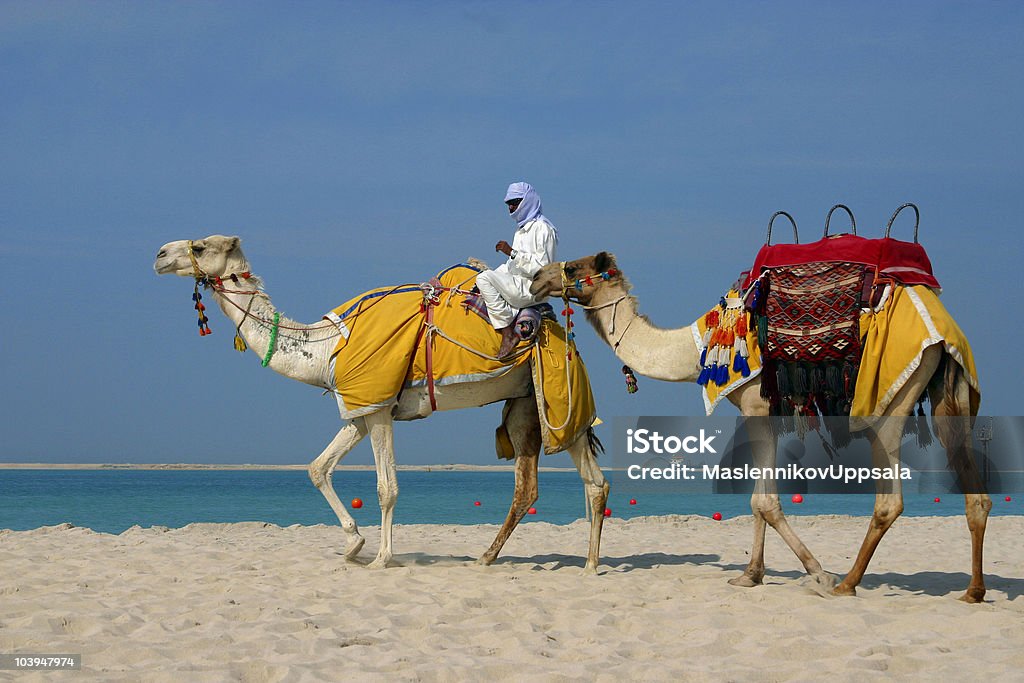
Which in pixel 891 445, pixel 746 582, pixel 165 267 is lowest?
pixel 746 582

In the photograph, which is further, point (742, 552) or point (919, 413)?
point (742, 552)

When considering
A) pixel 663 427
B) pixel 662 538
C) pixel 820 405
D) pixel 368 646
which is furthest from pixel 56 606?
pixel 662 538

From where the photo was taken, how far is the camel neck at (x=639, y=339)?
804 centimetres

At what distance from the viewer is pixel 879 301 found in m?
7.16

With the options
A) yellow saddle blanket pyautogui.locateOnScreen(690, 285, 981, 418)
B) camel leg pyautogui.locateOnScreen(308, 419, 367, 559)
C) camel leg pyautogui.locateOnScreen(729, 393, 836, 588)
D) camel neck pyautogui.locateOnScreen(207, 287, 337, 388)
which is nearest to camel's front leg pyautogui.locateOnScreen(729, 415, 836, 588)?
camel leg pyautogui.locateOnScreen(729, 393, 836, 588)

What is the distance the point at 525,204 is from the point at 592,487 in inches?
92.1

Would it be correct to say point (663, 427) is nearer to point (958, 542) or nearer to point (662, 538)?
point (662, 538)

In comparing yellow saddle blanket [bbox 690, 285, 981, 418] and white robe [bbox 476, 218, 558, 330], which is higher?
white robe [bbox 476, 218, 558, 330]

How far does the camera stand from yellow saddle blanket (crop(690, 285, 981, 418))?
6863 mm

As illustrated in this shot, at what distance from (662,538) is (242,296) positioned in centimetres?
560

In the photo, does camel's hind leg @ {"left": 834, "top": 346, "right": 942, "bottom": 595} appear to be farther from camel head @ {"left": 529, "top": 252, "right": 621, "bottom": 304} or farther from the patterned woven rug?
camel head @ {"left": 529, "top": 252, "right": 621, "bottom": 304}

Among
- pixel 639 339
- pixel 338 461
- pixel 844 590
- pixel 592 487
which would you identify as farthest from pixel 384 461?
pixel 844 590

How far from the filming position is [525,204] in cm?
874

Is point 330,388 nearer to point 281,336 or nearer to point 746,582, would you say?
point 281,336
